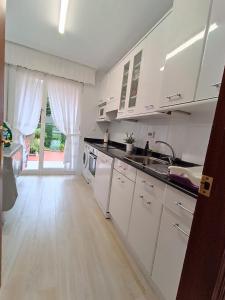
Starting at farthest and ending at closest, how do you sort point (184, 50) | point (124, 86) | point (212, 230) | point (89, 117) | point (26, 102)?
point (89, 117)
point (26, 102)
point (124, 86)
point (184, 50)
point (212, 230)

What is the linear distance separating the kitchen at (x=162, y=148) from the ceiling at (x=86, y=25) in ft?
0.86

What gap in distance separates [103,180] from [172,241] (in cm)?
155

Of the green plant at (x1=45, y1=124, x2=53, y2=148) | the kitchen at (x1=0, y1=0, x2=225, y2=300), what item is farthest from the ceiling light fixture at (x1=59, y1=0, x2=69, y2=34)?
the green plant at (x1=45, y1=124, x2=53, y2=148)

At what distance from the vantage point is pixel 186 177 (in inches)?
44.9

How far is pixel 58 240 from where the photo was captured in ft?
6.15

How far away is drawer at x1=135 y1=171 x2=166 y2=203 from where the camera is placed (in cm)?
135

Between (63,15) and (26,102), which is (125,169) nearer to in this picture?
(63,15)

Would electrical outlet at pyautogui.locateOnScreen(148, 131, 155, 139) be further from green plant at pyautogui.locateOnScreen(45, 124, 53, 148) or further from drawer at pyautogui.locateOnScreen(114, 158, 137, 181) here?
green plant at pyautogui.locateOnScreen(45, 124, 53, 148)

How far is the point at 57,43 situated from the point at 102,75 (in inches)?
54.5

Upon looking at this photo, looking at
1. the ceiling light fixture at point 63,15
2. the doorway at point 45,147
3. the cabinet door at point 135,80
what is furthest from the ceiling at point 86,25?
the doorway at point 45,147

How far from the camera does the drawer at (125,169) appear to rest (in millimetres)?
1785

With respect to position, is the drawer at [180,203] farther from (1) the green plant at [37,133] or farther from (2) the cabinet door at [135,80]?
(1) the green plant at [37,133]

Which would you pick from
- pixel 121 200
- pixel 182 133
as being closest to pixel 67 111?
pixel 121 200

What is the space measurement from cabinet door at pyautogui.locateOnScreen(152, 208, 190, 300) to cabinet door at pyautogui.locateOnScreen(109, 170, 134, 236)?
0.56m
